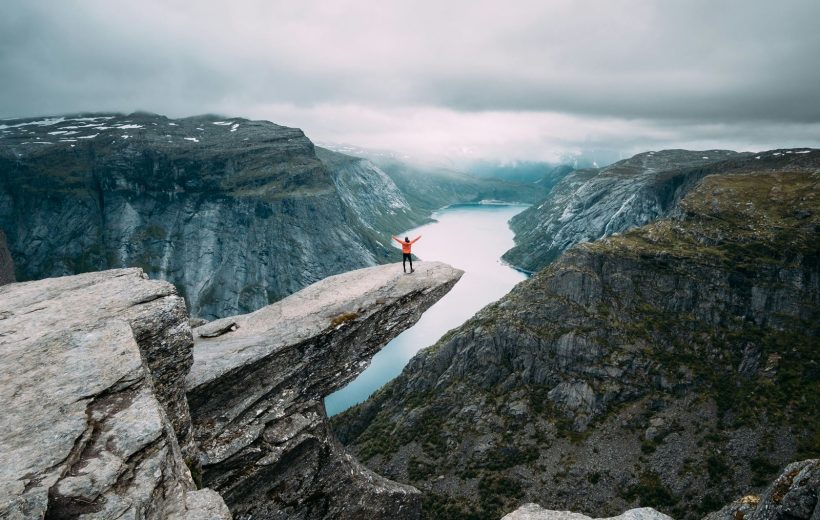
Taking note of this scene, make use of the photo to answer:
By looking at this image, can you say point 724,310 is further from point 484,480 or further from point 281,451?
A: point 281,451

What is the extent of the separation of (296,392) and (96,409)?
1937 cm

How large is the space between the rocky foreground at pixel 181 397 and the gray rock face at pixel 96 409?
0.06m

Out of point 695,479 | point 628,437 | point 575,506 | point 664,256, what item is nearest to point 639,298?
point 664,256

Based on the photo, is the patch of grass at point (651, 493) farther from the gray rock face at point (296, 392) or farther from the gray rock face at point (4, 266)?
the gray rock face at point (4, 266)

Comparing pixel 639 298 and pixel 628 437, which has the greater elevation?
pixel 639 298

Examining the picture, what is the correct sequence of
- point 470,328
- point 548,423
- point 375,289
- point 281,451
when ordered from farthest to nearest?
point 470,328 < point 548,423 < point 375,289 < point 281,451

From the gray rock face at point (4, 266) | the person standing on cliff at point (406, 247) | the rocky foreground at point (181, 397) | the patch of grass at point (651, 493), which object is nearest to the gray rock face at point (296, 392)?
the rocky foreground at point (181, 397)

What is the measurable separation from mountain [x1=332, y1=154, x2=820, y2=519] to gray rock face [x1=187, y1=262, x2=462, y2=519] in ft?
251

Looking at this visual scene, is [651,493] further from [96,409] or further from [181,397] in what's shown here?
[96,409]

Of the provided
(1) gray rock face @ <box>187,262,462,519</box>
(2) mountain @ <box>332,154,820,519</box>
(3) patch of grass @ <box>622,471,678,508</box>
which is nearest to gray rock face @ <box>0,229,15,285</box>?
(2) mountain @ <box>332,154,820,519</box>

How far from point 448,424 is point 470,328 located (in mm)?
38206

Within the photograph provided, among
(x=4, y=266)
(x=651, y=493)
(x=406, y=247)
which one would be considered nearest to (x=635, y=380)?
(x=651, y=493)

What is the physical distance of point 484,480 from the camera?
364ft

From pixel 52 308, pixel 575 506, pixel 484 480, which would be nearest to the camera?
pixel 52 308
